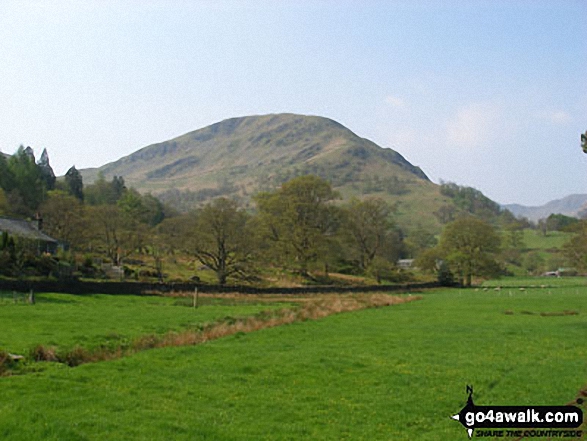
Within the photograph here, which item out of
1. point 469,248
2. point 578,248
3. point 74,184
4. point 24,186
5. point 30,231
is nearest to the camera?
point 30,231

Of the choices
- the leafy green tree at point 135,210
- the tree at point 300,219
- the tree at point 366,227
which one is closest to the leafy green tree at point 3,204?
the leafy green tree at point 135,210

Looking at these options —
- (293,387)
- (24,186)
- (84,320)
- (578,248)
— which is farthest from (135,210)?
(293,387)

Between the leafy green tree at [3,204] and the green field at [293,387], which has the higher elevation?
the leafy green tree at [3,204]

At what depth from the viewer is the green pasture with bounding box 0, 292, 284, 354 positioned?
26.8m

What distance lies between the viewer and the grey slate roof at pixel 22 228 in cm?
7519

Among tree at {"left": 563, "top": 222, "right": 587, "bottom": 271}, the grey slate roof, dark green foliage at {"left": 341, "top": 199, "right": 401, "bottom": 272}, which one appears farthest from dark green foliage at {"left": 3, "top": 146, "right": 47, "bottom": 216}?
tree at {"left": 563, "top": 222, "right": 587, "bottom": 271}

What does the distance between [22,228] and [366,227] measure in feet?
208

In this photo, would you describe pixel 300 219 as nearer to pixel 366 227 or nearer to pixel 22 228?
pixel 366 227

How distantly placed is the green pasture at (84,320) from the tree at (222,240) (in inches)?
1145

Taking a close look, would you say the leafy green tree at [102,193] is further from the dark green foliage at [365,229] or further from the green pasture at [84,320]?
the green pasture at [84,320]

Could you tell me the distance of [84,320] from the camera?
35438 mm

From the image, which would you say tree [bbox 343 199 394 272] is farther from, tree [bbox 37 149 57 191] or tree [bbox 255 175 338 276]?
tree [bbox 37 149 57 191]

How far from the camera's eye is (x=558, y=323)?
40250 mm

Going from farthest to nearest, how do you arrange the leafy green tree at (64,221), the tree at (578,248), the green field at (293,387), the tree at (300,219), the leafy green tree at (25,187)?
1. the leafy green tree at (25,187)
2. the tree at (578,248)
3. the tree at (300,219)
4. the leafy green tree at (64,221)
5. the green field at (293,387)
